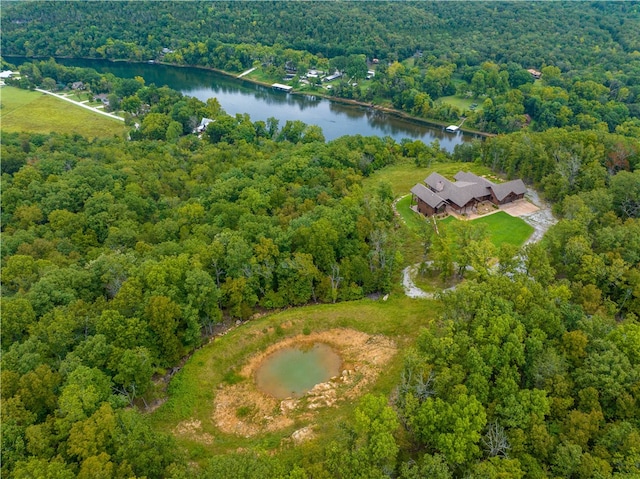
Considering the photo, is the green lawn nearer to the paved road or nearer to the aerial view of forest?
the aerial view of forest

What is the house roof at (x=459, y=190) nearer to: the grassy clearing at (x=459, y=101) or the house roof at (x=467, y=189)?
the house roof at (x=467, y=189)

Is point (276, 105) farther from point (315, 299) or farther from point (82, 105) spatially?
point (315, 299)

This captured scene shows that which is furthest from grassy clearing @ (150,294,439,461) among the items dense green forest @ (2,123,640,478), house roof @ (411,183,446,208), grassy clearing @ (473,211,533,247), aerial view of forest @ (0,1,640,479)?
house roof @ (411,183,446,208)

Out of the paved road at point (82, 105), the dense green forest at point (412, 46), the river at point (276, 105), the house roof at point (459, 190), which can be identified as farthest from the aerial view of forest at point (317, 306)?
the river at point (276, 105)

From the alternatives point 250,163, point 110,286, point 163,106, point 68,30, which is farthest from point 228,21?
point 110,286

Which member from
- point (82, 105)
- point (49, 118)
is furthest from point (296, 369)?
point (82, 105)
